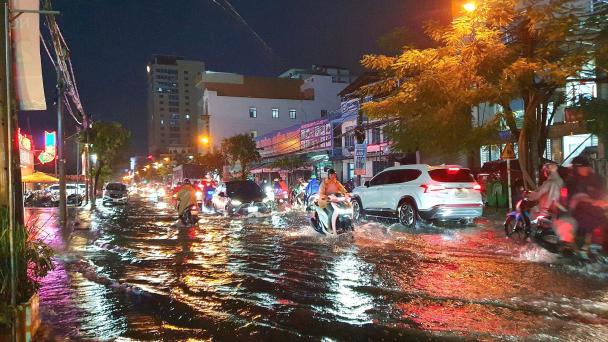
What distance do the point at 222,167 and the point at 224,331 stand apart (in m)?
52.4

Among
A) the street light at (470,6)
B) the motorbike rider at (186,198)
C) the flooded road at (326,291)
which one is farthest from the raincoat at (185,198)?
the street light at (470,6)

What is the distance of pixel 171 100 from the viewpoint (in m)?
164

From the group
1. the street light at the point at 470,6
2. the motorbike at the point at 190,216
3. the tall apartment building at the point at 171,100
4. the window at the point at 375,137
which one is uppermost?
the tall apartment building at the point at 171,100

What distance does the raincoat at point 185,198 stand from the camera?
18000 mm

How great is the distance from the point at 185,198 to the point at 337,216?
23.8 ft

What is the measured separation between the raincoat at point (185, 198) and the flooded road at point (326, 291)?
5.06 m

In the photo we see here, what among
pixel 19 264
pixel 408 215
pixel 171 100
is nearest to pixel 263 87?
pixel 408 215

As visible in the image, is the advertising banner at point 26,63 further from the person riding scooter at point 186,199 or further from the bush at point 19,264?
the person riding scooter at point 186,199

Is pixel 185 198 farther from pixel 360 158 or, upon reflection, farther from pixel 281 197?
pixel 281 197

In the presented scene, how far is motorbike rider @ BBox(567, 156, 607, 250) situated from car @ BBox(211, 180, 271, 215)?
→ 13.3 m

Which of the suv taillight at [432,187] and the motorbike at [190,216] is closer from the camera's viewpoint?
the suv taillight at [432,187]

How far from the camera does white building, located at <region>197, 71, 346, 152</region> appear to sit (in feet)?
224

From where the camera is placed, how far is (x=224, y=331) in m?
5.71

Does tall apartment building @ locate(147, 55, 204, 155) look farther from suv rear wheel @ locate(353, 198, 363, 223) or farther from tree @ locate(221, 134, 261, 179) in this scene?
suv rear wheel @ locate(353, 198, 363, 223)
